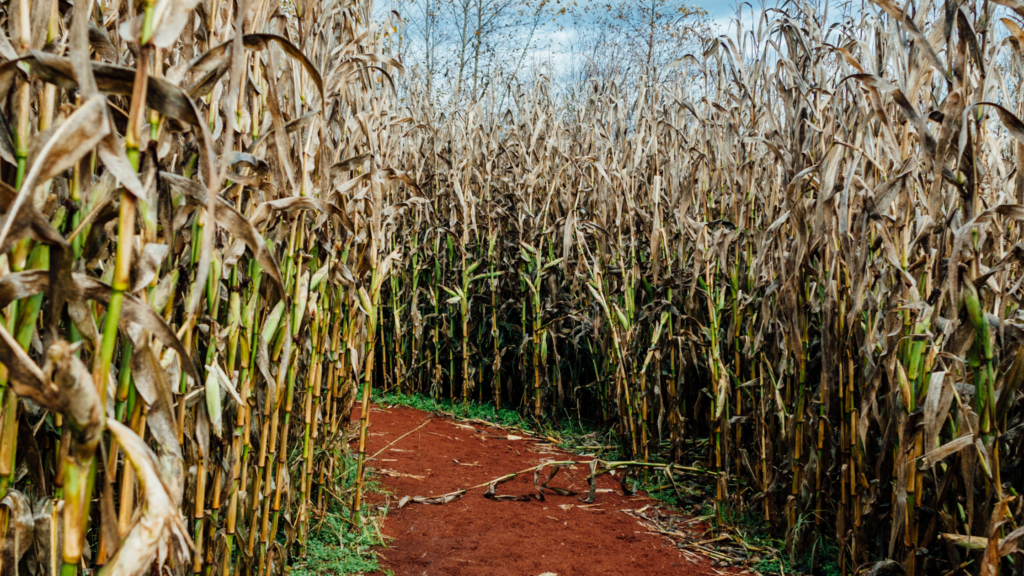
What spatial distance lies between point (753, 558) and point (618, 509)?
69 cm

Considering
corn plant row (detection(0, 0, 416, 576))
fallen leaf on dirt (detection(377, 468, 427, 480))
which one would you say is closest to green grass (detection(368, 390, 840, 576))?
fallen leaf on dirt (detection(377, 468, 427, 480))

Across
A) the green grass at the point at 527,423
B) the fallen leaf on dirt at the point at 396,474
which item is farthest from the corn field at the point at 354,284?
the fallen leaf on dirt at the point at 396,474

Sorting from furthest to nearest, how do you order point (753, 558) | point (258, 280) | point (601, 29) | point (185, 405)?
point (601, 29)
point (753, 558)
point (258, 280)
point (185, 405)

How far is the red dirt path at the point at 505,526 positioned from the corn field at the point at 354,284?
33 centimetres

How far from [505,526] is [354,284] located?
1.31 m

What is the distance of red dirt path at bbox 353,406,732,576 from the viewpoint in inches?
96.9

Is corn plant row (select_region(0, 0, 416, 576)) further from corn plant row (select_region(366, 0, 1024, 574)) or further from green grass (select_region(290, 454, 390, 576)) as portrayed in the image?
corn plant row (select_region(366, 0, 1024, 574))

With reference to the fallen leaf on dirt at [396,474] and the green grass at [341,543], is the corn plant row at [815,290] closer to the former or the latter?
the fallen leaf on dirt at [396,474]

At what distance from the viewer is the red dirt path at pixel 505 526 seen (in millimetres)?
2461

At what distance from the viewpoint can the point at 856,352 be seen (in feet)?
7.72

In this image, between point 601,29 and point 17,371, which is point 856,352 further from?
point 601,29

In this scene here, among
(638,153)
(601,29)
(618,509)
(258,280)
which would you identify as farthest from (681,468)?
(601,29)

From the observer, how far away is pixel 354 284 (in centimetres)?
216

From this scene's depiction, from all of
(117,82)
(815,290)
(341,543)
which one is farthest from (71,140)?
(815,290)
